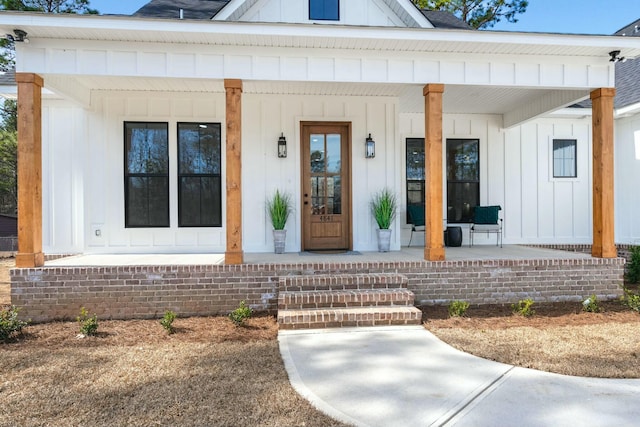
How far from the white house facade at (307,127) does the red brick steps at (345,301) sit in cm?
94

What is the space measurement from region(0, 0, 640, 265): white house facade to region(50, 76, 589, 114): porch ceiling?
0.17ft

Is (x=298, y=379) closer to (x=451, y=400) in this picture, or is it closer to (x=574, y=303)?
(x=451, y=400)

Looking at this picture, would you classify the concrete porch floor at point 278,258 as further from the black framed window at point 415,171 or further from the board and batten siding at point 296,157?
the black framed window at point 415,171

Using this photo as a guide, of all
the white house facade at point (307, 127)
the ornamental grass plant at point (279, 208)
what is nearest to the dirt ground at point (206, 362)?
the white house facade at point (307, 127)

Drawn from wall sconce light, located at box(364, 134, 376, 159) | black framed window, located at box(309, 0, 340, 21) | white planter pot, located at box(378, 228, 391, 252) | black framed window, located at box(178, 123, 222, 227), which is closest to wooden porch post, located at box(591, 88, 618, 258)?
white planter pot, located at box(378, 228, 391, 252)

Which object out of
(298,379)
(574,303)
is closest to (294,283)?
(298,379)

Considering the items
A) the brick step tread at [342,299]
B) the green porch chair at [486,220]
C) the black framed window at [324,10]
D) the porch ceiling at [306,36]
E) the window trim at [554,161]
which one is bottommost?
the brick step tread at [342,299]

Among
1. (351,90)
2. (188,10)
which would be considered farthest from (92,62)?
(351,90)

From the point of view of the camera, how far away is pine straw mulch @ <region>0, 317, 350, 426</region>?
8.39ft

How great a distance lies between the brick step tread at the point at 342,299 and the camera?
4688mm

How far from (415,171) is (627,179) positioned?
4.31 metres

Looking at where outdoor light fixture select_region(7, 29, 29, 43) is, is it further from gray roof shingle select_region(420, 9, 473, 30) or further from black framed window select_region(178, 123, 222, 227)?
gray roof shingle select_region(420, 9, 473, 30)

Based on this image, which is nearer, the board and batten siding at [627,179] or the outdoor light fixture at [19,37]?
the outdoor light fixture at [19,37]

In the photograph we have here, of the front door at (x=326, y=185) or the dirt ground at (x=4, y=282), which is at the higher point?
the front door at (x=326, y=185)
